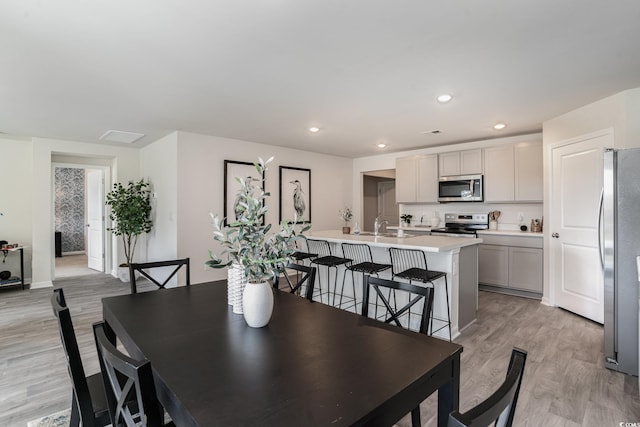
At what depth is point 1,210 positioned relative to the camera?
213 inches

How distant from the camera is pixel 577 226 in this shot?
3793mm

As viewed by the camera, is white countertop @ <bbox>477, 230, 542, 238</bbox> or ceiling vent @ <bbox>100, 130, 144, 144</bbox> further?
ceiling vent @ <bbox>100, 130, 144, 144</bbox>

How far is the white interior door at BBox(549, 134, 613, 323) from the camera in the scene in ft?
11.6

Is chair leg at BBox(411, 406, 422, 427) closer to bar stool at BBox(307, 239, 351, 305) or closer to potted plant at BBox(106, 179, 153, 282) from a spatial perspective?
bar stool at BBox(307, 239, 351, 305)

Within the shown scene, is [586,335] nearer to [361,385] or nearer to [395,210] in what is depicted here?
[361,385]

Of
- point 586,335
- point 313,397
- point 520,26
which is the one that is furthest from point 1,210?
point 586,335

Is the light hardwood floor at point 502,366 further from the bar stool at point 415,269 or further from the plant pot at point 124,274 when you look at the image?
the plant pot at point 124,274

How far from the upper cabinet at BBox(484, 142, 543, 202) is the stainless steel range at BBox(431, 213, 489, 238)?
505mm

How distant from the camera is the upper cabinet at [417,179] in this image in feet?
19.1

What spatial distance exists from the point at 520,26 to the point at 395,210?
6300mm

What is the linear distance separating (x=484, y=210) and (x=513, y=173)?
2.83 ft

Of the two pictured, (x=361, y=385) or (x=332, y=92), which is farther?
(x=332, y=92)

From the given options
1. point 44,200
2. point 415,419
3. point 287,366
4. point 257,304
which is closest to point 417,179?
point 415,419

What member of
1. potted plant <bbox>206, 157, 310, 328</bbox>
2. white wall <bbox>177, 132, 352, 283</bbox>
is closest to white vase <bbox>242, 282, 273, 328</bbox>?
potted plant <bbox>206, 157, 310, 328</bbox>
